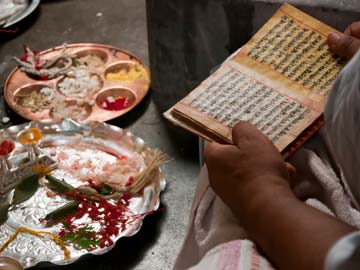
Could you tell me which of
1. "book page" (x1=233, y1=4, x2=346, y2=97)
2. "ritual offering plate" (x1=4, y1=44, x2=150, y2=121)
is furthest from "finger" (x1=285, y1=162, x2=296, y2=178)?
"ritual offering plate" (x1=4, y1=44, x2=150, y2=121)

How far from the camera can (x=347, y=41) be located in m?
0.70

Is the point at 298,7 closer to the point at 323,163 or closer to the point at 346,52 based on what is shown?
the point at 346,52

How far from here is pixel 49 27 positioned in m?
1.41

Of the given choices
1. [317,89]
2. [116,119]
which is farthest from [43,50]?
[317,89]

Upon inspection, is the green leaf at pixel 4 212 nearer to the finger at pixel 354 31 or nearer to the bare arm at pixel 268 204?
the bare arm at pixel 268 204

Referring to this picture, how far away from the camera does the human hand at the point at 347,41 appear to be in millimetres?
698

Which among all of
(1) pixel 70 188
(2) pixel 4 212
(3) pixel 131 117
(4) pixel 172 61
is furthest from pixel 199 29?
(2) pixel 4 212

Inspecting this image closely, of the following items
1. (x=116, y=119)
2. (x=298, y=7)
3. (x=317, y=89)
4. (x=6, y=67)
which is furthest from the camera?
(x=6, y=67)

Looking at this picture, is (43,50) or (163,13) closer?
(163,13)

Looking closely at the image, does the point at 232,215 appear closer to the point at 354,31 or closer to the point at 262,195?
the point at 262,195

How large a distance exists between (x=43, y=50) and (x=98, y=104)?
0.29 m

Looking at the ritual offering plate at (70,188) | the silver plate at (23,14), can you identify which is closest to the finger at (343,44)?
the ritual offering plate at (70,188)

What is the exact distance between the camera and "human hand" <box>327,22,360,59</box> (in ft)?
2.29

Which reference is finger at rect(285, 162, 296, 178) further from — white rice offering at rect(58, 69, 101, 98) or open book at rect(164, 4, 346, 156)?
white rice offering at rect(58, 69, 101, 98)
